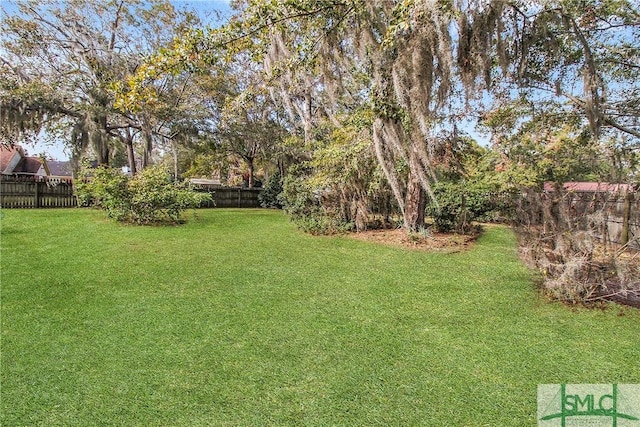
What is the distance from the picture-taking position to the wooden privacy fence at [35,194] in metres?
10.7

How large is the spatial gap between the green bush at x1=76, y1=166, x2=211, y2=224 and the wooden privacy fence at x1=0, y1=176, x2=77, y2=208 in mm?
4173

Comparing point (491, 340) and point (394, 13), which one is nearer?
point (491, 340)

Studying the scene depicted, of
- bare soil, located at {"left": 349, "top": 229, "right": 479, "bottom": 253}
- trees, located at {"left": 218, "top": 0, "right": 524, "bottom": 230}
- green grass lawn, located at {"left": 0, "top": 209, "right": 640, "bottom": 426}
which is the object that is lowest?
green grass lawn, located at {"left": 0, "top": 209, "right": 640, "bottom": 426}

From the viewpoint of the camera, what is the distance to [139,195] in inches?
308

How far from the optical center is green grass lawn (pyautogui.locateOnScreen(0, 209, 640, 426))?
5.84 ft

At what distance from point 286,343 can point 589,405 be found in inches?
71.3

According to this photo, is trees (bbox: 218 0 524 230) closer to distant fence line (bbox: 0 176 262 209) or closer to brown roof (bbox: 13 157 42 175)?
distant fence line (bbox: 0 176 262 209)

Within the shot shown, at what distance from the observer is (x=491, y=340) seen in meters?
2.56

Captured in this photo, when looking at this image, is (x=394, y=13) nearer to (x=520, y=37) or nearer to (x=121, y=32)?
(x=520, y=37)

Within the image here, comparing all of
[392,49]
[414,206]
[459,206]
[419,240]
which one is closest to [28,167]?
[414,206]

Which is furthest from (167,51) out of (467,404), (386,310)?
(467,404)

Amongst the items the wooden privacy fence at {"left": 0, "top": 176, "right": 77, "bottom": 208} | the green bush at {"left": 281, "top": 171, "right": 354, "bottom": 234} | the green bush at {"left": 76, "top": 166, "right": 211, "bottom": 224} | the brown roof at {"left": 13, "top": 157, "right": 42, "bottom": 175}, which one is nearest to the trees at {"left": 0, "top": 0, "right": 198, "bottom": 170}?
the wooden privacy fence at {"left": 0, "top": 176, "right": 77, "bottom": 208}

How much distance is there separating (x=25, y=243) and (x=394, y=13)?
610 centimetres

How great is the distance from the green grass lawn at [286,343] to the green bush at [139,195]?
10.6 feet
